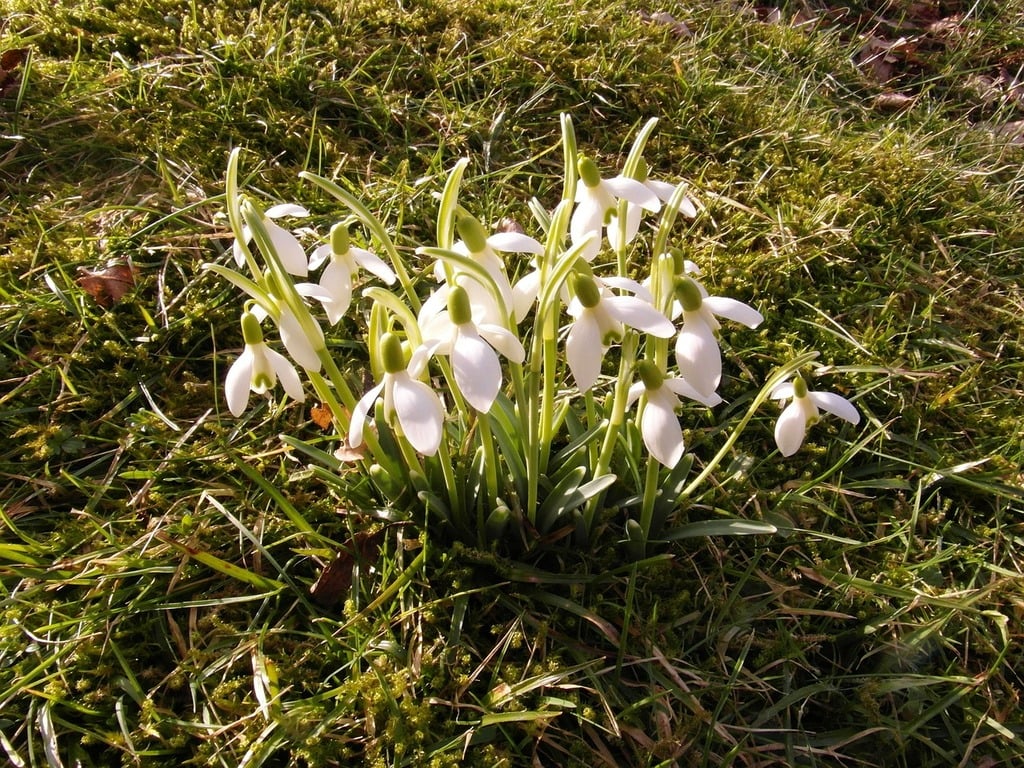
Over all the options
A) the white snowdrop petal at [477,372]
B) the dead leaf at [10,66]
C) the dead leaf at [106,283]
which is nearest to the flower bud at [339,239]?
the white snowdrop petal at [477,372]

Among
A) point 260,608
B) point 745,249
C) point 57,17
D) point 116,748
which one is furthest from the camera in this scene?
Result: point 57,17

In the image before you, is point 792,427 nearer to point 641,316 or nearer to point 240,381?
point 641,316

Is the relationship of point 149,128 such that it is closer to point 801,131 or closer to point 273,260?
point 273,260

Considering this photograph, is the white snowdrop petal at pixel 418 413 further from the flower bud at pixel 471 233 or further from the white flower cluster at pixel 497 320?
the flower bud at pixel 471 233

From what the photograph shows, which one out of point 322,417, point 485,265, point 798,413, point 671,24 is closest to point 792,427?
point 798,413

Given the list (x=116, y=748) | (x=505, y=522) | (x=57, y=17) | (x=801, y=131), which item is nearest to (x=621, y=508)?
(x=505, y=522)

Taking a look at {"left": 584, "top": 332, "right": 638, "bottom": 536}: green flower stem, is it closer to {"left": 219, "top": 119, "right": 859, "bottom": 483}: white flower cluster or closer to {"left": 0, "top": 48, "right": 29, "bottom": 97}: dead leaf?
{"left": 219, "top": 119, "right": 859, "bottom": 483}: white flower cluster
